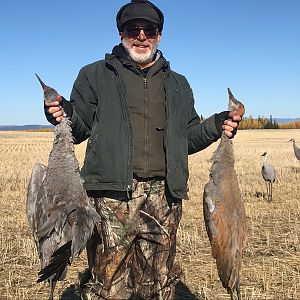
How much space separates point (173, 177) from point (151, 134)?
41cm

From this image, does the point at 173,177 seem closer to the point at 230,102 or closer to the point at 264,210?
the point at 230,102

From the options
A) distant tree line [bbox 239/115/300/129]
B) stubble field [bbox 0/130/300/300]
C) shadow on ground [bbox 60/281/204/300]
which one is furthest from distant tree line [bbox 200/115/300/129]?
shadow on ground [bbox 60/281/204/300]

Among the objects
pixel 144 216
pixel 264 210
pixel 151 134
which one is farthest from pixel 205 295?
pixel 264 210

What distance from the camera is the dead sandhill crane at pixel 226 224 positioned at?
12.0 ft

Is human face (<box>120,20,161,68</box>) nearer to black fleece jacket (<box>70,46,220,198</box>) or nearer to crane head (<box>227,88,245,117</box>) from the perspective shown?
black fleece jacket (<box>70,46,220,198</box>)

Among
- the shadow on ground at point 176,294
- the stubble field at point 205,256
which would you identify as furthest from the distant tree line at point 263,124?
the shadow on ground at point 176,294

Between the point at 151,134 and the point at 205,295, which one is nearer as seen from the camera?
the point at 151,134

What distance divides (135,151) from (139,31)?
3.39ft

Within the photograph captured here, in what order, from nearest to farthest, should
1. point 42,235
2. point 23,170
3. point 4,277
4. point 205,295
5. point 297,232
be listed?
point 42,235 → point 205,295 → point 4,277 → point 297,232 → point 23,170

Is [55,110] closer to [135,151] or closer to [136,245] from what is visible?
[135,151]

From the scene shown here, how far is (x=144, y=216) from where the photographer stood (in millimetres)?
4082

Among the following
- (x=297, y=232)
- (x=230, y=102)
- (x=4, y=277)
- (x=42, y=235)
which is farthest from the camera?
(x=297, y=232)

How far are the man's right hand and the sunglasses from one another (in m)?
0.96

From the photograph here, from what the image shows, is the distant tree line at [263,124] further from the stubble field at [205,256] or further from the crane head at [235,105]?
the crane head at [235,105]
